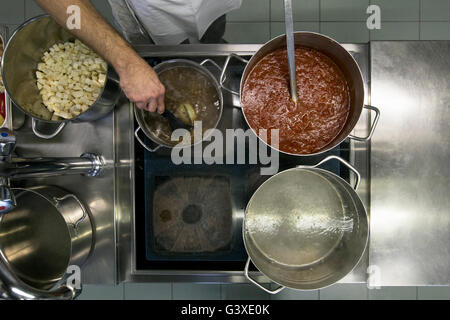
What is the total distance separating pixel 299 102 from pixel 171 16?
1.60ft

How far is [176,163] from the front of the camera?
0.98 meters

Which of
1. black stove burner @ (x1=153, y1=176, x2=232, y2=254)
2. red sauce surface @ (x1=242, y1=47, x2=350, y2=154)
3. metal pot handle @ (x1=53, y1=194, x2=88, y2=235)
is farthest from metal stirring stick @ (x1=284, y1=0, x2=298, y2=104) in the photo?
metal pot handle @ (x1=53, y1=194, x2=88, y2=235)

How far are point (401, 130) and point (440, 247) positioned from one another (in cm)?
39

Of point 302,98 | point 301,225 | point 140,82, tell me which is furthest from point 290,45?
point 301,225

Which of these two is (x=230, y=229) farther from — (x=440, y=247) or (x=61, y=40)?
(x=61, y=40)

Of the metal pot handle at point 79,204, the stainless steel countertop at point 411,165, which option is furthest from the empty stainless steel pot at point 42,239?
the stainless steel countertop at point 411,165

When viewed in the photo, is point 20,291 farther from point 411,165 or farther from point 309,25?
point 309,25

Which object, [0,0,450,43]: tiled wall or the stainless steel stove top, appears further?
[0,0,450,43]: tiled wall

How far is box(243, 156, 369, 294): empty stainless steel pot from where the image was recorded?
0.87 m

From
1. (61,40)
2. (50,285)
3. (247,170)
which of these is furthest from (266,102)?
(50,285)

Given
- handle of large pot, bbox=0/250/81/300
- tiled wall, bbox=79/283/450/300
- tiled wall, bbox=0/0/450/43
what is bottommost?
tiled wall, bbox=79/283/450/300

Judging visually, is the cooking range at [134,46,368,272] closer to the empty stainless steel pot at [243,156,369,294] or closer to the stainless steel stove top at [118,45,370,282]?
the stainless steel stove top at [118,45,370,282]

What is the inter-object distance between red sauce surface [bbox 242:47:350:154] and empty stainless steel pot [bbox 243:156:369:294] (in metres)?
0.13

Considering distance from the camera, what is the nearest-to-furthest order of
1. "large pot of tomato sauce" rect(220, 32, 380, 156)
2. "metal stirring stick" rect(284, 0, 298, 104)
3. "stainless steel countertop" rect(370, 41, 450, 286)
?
"metal stirring stick" rect(284, 0, 298, 104) → "large pot of tomato sauce" rect(220, 32, 380, 156) → "stainless steel countertop" rect(370, 41, 450, 286)
